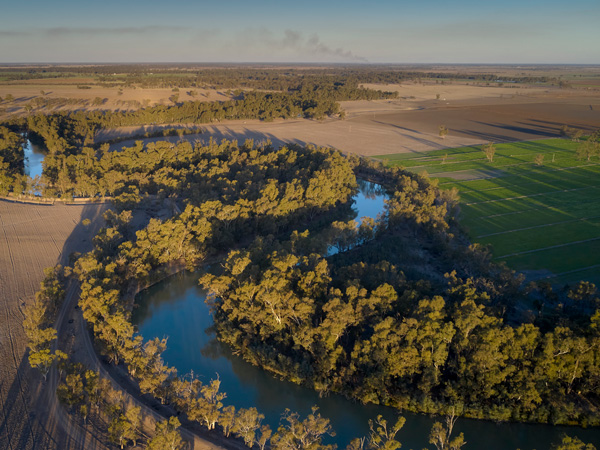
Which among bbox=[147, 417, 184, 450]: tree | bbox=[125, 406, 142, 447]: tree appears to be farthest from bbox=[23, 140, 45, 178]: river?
bbox=[147, 417, 184, 450]: tree

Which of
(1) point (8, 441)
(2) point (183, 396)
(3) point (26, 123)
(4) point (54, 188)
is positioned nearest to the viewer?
(1) point (8, 441)

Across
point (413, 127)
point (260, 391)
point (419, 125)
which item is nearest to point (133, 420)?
point (260, 391)

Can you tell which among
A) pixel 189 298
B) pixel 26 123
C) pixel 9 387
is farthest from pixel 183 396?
pixel 26 123

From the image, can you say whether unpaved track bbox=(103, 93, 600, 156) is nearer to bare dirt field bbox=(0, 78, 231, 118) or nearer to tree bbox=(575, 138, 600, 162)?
tree bbox=(575, 138, 600, 162)

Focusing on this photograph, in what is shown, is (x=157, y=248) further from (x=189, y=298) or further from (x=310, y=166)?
(x=310, y=166)

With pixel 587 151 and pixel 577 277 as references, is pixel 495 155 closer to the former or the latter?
pixel 587 151
